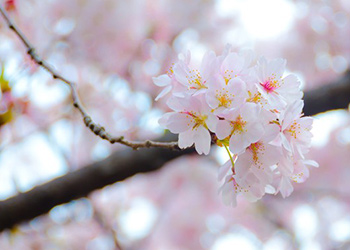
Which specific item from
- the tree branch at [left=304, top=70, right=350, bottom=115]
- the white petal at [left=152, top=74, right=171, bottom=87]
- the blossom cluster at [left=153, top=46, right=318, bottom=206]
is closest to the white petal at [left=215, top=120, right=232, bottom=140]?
the blossom cluster at [left=153, top=46, right=318, bottom=206]

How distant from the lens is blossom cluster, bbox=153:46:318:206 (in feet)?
1.87

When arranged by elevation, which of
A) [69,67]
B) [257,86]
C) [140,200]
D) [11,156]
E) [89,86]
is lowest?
[140,200]

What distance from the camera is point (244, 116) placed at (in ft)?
1.85

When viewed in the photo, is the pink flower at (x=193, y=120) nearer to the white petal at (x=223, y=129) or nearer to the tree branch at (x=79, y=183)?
the white petal at (x=223, y=129)

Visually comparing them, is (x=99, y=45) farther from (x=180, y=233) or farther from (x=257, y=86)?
(x=257, y=86)

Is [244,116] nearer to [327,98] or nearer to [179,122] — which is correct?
[179,122]

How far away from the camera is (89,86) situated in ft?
7.58

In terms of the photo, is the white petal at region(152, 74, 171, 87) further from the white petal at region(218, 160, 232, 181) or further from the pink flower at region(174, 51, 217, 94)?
the white petal at region(218, 160, 232, 181)

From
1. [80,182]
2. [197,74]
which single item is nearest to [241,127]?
[197,74]

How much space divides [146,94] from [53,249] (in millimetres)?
1015

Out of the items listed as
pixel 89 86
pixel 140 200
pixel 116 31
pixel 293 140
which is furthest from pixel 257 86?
pixel 140 200

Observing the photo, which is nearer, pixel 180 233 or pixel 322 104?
pixel 322 104

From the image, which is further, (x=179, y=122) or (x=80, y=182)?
(x=80, y=182)

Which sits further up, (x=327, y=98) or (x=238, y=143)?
(x=238, y=143)
